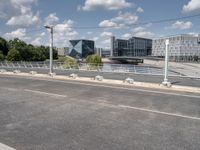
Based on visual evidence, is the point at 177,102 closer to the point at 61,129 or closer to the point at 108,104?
the point at 108,104

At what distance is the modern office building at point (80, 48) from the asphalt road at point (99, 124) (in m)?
164

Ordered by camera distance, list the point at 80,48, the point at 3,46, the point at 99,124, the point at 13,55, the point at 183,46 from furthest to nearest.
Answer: the point at 80,48 < the point at 183,46 < the point at 3,46 < the point at 13,55 < the point at 99,124

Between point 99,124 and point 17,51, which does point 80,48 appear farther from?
point 99,124

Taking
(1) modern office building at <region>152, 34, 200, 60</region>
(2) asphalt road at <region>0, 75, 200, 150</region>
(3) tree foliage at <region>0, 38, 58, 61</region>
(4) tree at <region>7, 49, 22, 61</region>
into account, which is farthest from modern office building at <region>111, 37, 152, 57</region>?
(2) asphalt road at <region>0, 75, 200, 150</region>

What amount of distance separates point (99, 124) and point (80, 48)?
168796 millimetres

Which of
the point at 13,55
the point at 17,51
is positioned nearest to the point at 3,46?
the point at 17,51

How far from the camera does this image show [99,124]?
20.7 ft

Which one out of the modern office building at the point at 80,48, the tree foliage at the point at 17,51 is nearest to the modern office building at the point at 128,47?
the modern office building at the point at 80,48

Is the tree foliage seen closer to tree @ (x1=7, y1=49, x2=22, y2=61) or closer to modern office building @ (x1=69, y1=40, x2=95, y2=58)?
tree @ (x1=7, y1=49, x2=22, y2=61)

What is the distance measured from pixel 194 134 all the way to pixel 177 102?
14.5ft

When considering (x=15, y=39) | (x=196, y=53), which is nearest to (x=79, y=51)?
(x=15, y=39)

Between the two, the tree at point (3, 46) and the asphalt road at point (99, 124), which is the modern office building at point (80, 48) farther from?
the asphalt road at point (99, 124)

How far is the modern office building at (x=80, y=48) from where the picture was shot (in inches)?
6772

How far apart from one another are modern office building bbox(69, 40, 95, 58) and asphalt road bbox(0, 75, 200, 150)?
16419cm
